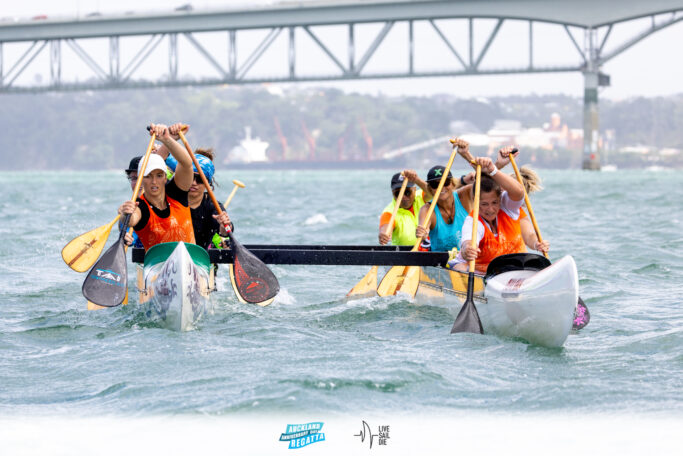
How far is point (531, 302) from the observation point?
6902 mm

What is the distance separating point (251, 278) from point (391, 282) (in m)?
1.82

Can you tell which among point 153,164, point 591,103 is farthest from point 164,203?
point 591,103

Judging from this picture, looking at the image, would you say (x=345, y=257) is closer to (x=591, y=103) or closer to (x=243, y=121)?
(x=591, y=103)

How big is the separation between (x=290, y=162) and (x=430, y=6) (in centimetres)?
8297

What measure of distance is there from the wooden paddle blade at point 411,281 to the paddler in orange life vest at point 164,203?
2381mm

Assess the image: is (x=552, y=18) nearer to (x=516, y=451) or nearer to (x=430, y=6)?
(x=430, y=6)

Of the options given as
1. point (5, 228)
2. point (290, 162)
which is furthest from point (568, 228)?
point (290, 162)

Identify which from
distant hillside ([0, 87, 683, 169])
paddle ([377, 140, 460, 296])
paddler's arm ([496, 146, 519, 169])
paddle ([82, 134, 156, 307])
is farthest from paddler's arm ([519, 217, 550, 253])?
distant hillside ([0, 87, 683, 169])

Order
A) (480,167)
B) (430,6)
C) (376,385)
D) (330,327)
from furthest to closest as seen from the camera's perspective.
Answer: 1. (430,6)
2. (330,327)
3. (480,167)
4. (376,385)

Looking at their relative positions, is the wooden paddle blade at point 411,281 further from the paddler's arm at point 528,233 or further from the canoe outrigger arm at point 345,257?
the paddler's arm at point 528,233

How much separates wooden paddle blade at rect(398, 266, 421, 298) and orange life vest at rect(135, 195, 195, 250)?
8.08 feet

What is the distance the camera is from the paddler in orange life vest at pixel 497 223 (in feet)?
25.3

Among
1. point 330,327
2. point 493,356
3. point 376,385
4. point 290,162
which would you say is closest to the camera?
point 376,385

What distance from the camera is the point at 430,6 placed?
51594mm
